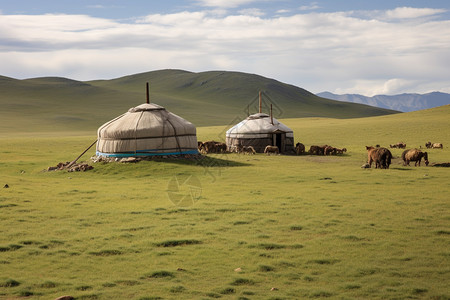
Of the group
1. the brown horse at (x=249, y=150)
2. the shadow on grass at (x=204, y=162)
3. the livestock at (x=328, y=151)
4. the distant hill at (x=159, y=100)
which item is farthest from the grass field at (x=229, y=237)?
the distant hill at (x=159, y=100)

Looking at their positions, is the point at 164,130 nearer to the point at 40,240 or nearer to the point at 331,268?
the point at 40,240

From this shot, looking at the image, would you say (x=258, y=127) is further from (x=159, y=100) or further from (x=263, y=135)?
(x=159, y=100)

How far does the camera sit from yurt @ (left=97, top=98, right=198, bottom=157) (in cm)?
2209

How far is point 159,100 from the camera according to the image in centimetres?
12238

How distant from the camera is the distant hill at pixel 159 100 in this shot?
83.2 metres

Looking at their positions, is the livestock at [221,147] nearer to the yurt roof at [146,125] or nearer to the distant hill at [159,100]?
the yurt roof at [146,125]

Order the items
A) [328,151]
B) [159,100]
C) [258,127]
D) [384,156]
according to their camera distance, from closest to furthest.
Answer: [384,156], [328,151], [258,127], [159,100]

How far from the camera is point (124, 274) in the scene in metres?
7.21

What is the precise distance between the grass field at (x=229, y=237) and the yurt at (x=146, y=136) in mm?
4143

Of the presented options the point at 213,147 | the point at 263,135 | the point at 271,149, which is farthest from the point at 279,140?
the point at 213,147

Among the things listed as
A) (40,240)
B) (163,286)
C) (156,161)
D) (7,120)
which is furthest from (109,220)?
(7,120)

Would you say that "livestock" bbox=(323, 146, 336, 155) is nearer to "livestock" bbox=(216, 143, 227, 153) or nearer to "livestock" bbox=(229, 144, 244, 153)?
"livestock" bbox=(229, 144, 244, 153)

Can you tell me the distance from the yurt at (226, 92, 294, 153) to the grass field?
37.5 feet

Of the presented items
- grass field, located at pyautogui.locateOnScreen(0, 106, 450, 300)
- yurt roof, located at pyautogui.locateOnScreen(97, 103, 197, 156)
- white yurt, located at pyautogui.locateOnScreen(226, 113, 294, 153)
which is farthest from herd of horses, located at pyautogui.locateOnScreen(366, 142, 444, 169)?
white yurt, located at pyautogui.locateOnScreen(226, 113, 294, 153)
